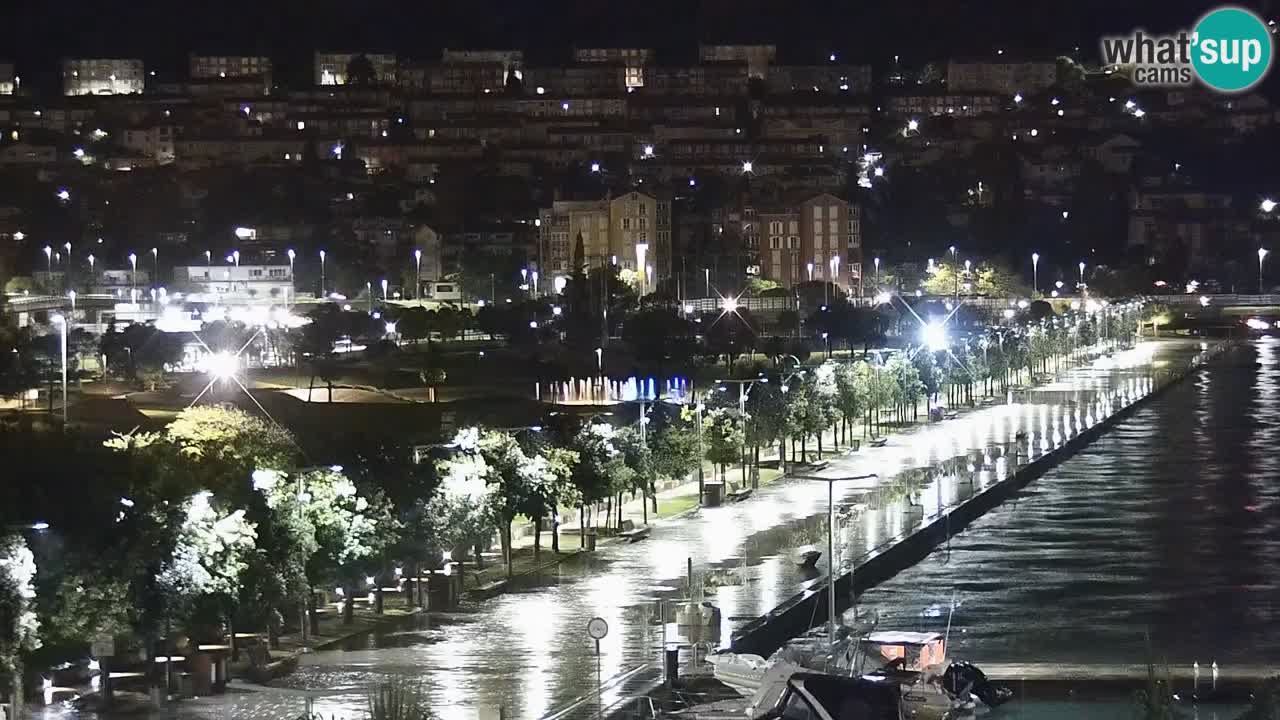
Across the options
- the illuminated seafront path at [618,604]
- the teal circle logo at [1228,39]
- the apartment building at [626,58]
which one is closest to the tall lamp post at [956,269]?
the teal circle logo at [1228,39]

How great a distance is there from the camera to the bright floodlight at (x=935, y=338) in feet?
235

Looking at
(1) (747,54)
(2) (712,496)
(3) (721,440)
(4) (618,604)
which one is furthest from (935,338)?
(1) (747,54)

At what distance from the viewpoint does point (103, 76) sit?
168375mm

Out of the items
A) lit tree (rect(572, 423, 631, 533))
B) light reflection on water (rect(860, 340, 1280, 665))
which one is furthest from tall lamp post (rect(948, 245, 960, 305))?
lit tree (rect(572, 423, 631, 533))

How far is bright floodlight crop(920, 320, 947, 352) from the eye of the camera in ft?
235

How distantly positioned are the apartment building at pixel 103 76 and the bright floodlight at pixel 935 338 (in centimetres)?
9322

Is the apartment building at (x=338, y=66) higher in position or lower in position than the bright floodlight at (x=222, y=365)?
higher

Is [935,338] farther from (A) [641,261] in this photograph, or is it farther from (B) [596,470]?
(B) [596,470]

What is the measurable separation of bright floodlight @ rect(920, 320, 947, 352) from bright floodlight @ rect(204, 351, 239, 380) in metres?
17.9

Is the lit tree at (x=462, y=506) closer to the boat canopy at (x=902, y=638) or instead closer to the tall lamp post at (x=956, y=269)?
the boat canopy at (x=902, y=638)

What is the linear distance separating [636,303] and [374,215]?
1116 inches

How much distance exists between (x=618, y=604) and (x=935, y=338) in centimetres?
4793

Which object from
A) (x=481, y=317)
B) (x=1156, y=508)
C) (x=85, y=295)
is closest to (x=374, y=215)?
(x=85, y=295)

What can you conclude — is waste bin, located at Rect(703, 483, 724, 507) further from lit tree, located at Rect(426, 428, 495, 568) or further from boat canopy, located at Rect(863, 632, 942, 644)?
boat canopy, located at Rect(863, 632, 942, 644)
